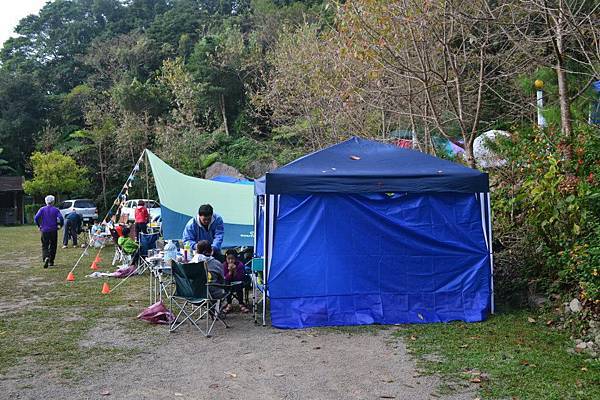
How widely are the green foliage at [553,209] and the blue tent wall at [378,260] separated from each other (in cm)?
72

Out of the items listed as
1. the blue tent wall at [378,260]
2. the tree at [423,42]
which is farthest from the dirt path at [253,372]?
the tree at [423,42]

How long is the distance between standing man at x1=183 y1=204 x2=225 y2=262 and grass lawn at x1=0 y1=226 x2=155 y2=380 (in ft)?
4.07

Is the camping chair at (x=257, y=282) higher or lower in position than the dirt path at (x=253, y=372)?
higher

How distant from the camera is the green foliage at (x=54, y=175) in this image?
1099 inches

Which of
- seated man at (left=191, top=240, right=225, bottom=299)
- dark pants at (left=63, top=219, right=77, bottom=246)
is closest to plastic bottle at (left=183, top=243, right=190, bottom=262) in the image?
seated man at (left=191, top=240, right=225, bottom=299)

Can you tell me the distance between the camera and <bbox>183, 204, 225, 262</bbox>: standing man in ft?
24.2

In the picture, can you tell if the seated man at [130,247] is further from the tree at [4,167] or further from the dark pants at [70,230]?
the tree at [4,167]

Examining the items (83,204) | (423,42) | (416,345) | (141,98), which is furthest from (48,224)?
(141,98)

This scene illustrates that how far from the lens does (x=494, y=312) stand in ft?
23.2

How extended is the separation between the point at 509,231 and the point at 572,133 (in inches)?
64.1

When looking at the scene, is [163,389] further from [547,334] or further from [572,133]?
[572,133]

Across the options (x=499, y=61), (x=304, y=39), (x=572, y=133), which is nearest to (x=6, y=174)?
(x=304, y=39)

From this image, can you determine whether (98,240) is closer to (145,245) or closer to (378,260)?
(145,245)

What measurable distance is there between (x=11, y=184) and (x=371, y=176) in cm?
2956
